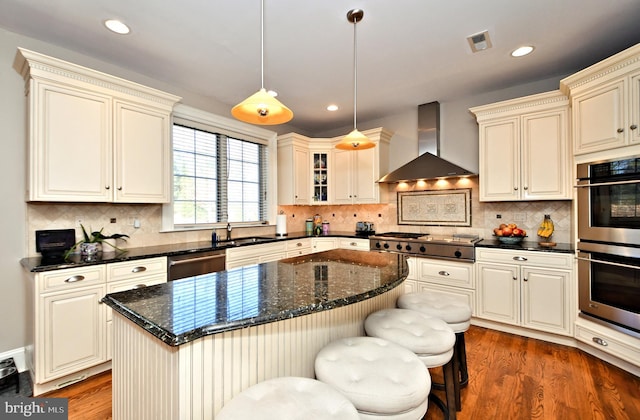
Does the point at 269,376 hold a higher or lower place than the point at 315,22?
lower

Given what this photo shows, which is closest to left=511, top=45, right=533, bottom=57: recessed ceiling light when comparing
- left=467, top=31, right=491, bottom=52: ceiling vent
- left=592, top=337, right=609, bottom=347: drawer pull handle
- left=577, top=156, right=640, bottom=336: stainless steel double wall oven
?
left=467, top=31, right=491, bottom=52: ceiling vent

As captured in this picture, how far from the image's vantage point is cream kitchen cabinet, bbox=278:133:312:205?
173 inches

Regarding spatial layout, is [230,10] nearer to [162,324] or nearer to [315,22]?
[315,22]

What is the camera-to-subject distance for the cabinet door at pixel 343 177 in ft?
14.7

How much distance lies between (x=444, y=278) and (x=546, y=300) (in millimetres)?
913

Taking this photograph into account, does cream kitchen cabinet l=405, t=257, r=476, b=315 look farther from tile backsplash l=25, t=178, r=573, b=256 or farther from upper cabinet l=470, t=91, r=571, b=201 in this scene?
upper cabinet l=470, t=91, r=571, b=201

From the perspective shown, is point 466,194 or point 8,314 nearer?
point 8,314

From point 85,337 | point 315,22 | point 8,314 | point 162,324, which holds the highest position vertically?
point 315,22

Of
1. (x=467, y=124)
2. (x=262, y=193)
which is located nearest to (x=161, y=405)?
(x=262, y=193)

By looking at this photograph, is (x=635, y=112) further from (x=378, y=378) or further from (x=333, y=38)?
(x=378, y=378)

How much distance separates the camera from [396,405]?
101cm

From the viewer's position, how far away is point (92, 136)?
7.95 feet

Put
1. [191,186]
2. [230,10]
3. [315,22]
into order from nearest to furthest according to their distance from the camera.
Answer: [230,10] < [315,22] < [191,186]

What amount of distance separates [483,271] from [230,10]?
329 cm
